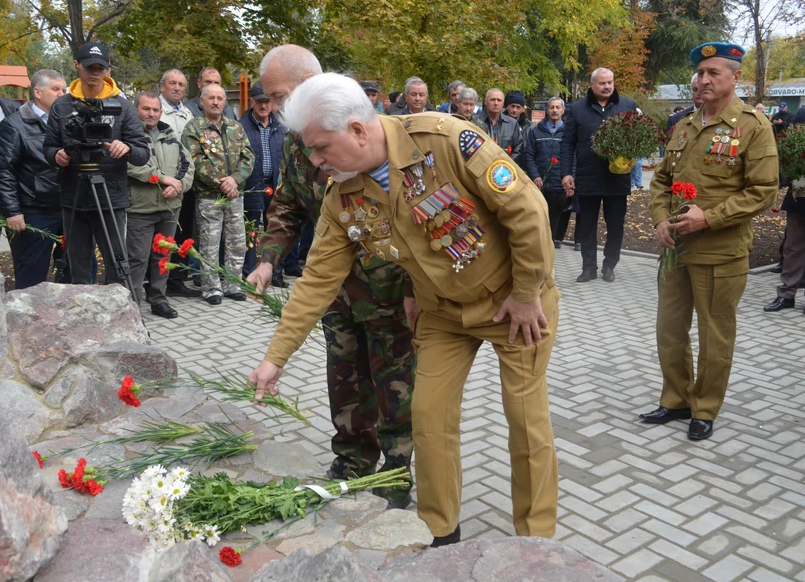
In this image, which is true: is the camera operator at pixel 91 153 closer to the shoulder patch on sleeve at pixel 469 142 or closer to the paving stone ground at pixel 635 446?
the paving stone ground at pixel 635 446

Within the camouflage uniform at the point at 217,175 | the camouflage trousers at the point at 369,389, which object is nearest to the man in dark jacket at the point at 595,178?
the camouflage uniform at the point at 217,175

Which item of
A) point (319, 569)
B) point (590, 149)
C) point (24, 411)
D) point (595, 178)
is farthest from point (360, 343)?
point (590, 149)

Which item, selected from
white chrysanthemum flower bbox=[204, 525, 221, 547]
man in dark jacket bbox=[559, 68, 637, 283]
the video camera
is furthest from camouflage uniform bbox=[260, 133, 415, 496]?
man in dark jacket bbox=[559, 68, 637, 283]

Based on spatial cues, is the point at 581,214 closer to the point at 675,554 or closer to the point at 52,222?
the point at 52,222

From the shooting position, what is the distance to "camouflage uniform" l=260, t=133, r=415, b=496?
11.6 feet

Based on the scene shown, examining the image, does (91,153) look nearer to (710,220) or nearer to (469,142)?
(469,142)

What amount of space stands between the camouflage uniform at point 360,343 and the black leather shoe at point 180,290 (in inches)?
191

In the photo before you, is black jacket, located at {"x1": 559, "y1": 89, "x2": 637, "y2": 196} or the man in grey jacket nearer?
the man in grey jacket

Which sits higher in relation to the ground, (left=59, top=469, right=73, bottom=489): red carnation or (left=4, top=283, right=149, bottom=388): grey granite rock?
(left=4, top=283, right=149, bottom=388): grey granite rock

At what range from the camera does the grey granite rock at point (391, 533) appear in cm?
293

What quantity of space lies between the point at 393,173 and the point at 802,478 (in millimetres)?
2859

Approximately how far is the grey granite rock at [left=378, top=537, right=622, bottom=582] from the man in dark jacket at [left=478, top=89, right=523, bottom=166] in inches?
319

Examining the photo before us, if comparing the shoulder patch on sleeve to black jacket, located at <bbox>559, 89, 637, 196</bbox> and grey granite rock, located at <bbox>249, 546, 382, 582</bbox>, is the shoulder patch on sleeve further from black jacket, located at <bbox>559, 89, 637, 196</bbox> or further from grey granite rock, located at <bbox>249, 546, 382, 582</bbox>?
black jacket, located at <bbox>559, 89, 637, 196</bbox>

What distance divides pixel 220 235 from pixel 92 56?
2.34 m
